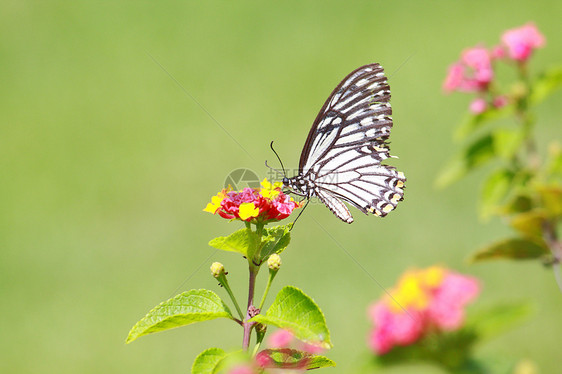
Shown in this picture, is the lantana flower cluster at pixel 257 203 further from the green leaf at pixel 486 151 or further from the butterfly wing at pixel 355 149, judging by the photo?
the green leaf at pixel 486 151

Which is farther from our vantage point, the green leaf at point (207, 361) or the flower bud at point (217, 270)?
the flower bud at point (217, 270)

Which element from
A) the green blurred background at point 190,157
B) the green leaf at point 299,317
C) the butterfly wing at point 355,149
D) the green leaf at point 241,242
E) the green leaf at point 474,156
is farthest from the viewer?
the green blurred background at point 190,157

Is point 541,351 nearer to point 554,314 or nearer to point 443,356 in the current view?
point 554,314

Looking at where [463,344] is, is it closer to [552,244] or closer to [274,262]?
[552,244]

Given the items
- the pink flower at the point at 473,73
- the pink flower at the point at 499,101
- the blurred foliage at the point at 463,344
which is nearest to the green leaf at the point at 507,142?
the pink flower at the point at 499,101

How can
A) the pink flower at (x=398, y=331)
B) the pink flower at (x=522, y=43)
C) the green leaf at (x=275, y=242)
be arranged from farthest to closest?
the pink flower at (x=522, y=43), the pink flower at (x=398, y=331), the green leaf at (x=275, y=242)

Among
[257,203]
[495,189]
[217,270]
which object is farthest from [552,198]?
[217,270]

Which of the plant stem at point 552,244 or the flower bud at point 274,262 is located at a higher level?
the plant stem at point 552,244

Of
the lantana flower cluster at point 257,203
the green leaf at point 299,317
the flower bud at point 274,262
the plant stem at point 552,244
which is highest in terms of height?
the plant stem at point 552,244
